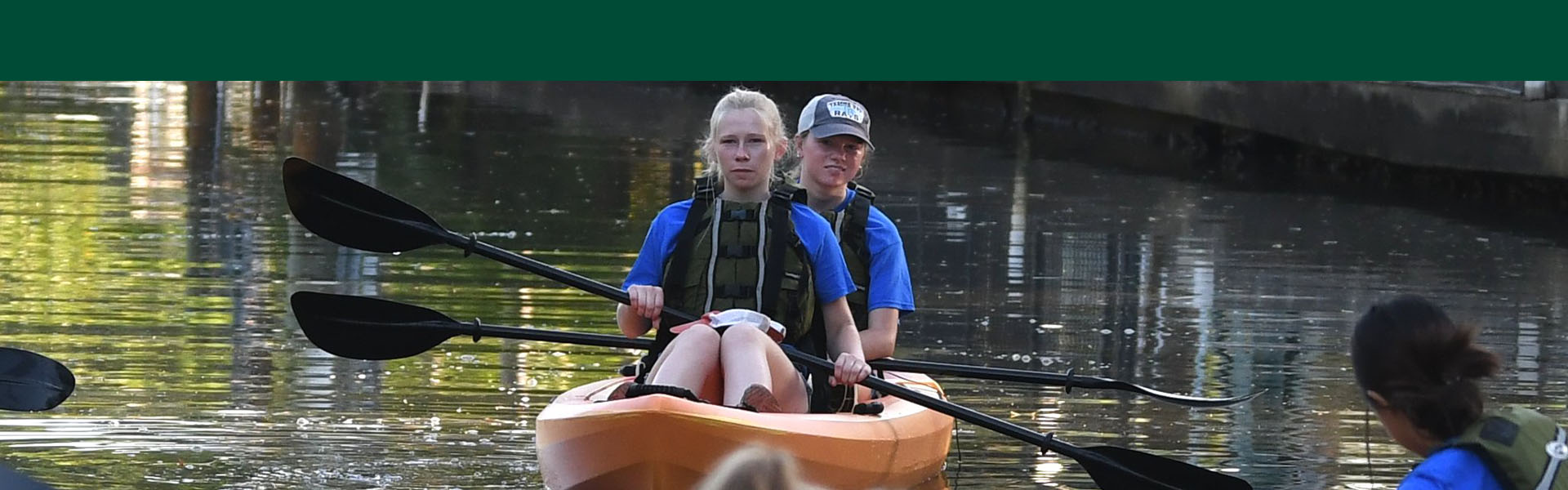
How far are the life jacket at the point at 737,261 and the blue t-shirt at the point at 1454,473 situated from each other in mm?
3144

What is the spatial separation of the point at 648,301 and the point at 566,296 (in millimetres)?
5037

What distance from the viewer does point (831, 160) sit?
7527 mm

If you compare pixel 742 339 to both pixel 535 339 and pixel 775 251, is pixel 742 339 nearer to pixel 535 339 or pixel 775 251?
pixel 775 251

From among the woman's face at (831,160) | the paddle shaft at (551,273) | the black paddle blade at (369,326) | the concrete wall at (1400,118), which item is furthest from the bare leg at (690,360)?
the concrete wall at (1400,118)

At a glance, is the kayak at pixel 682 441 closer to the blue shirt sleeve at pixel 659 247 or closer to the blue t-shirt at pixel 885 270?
the blue shirt sleeve at pixel 659 247

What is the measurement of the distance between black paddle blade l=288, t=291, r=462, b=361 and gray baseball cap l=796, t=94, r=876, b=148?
51.3 inches

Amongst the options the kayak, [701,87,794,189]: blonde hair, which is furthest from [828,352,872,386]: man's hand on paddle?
[701,87,794,189]: blonde hair

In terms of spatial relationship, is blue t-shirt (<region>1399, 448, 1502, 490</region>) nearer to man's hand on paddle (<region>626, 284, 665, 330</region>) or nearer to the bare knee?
the bare knee

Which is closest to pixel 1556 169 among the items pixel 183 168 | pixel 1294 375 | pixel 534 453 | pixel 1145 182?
pixel 1145 182

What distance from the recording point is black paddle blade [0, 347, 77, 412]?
632 cm

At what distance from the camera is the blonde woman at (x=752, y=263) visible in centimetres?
663

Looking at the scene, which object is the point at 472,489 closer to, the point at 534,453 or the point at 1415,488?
the point at 534,453

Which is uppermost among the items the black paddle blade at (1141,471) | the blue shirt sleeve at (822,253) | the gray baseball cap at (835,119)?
the gray baseball cap at (835,119)

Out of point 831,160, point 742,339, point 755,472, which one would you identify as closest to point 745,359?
point 742,339
